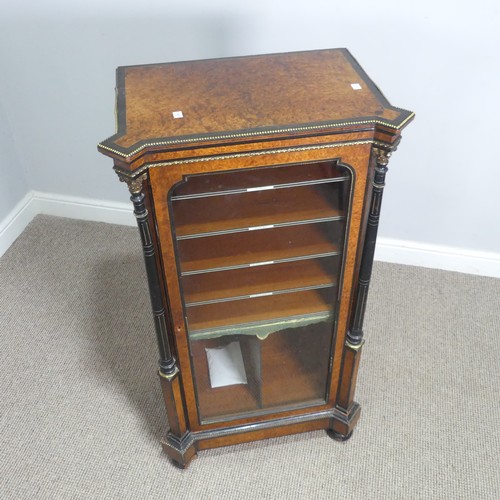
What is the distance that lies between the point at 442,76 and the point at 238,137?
2.72 ft

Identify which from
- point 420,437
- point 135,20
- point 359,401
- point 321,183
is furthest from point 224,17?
point 420,437

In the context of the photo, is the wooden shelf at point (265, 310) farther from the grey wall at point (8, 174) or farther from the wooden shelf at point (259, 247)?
the grey wall at point (8, 174)

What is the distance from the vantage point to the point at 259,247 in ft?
3.46

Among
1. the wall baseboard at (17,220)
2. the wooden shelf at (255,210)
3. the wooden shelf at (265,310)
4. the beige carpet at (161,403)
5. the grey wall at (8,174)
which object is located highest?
the wooden shelf at (255,210)

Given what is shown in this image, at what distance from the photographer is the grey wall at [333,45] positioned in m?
1.35

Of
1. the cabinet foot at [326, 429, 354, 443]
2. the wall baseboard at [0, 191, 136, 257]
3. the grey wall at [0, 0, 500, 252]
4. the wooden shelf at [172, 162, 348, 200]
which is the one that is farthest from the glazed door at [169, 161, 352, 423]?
the wall baseboard at [0, 191, 136, 257]

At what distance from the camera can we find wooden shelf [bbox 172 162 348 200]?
91 centimetres

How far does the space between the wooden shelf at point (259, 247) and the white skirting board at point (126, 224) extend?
0.78 meters

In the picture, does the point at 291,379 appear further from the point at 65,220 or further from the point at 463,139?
the point at 65,220

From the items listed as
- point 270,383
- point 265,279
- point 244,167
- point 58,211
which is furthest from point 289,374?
point 58,211

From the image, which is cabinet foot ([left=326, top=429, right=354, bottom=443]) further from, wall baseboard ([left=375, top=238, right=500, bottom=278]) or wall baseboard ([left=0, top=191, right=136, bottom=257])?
wall baseboard ([left=0, top=191, right=136, bottom=257])

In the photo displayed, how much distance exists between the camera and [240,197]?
3.29 feet

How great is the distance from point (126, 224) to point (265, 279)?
0.99m

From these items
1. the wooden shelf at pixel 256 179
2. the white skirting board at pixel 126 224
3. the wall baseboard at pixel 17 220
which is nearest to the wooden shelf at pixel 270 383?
the wooden shelf at pixel 256 179
